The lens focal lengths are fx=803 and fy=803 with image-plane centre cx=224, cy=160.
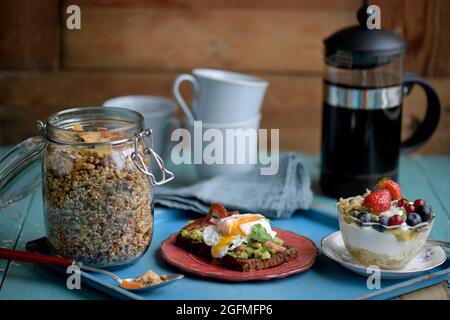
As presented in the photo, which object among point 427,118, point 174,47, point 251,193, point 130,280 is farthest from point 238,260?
point 174,47

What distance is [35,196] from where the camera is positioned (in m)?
1.73

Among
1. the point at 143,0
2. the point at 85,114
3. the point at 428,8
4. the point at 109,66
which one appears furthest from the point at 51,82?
the point at 428,8

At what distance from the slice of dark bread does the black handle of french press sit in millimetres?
540

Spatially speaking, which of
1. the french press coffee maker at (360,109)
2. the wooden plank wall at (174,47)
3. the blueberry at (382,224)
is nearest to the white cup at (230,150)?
the french press coffee maker at (360,109)

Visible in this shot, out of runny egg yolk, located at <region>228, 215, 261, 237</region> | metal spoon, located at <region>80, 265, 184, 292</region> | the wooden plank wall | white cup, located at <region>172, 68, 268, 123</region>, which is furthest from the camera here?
the wooden plank wall

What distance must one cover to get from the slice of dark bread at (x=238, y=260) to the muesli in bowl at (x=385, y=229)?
0.34ft

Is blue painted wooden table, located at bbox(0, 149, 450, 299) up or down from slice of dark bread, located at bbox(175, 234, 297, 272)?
down

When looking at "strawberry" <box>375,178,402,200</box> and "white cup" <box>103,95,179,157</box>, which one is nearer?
"strawberry" <box>375,178,402,200</box>

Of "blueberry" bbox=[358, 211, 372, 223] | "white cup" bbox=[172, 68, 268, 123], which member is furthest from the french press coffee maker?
"blueberry" bbox=[358, 211, 372, 223]

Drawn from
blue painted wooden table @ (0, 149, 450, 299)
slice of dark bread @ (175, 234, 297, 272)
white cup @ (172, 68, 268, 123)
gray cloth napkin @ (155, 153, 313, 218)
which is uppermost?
white cup @ (172, 68, 268, 123)

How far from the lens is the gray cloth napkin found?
158 cm

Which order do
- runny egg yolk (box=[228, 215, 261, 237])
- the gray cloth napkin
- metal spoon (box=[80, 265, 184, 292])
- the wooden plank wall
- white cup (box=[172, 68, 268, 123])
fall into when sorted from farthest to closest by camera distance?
the wooden plank wall
white cup (box=[172, 68, 268, 123])
the gray cloth napkin
runny egg yolk (box=[228, 215, 261, 237])
metal spoon (box=[80, 265, 184, 292])

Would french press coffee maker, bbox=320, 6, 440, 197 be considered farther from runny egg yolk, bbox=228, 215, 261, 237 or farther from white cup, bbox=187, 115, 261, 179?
runny egg yolk, bbox=228, 215, 261, 237

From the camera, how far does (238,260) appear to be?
4.20 ft
